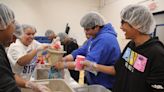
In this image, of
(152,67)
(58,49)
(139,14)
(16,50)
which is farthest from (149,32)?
(16,50)

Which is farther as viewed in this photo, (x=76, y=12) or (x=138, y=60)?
(x=76, y=12)

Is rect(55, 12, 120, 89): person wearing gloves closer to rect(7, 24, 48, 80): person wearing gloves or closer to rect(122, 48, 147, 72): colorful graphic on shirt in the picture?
rect(122, 48, 147, 72): colorful graphic on shirt

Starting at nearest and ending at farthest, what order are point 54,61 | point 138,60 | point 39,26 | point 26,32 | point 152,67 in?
point 152,67
point 138,60
point 54,61
point 26,32
point 39,26

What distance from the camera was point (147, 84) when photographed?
1399 millimetres

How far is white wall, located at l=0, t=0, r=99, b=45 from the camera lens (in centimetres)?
630

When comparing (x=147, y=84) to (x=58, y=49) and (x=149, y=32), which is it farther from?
(x=58, y=49)

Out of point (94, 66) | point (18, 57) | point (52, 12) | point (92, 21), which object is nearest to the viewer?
point (94, 66)

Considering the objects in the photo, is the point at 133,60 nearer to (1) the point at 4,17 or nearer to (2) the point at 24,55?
(1) the point at 4,17

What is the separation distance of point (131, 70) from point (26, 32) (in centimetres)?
151

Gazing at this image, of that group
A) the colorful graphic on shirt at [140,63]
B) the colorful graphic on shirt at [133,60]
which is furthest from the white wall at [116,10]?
the colorful graphic on shirt at [140,63]

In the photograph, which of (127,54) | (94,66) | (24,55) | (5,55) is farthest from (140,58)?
(24,55)

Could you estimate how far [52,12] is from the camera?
6605 mm

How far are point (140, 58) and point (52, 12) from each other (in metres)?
5.43

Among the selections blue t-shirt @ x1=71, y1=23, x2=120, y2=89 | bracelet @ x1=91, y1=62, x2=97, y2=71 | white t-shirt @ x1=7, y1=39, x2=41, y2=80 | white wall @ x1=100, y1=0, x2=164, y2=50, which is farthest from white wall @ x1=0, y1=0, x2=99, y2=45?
bracelet @ x1=91, y1=62, x2=97, y2=71
